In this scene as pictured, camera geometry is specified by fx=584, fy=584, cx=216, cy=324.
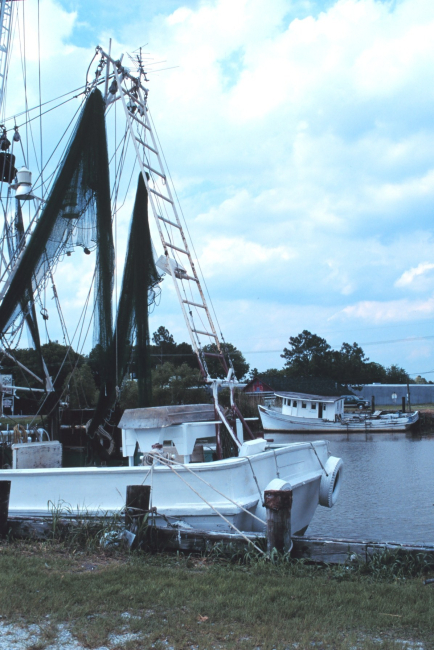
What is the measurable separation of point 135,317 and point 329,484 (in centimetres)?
533

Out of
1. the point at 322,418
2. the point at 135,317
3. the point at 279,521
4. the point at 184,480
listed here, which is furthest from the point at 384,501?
the point at 322,418

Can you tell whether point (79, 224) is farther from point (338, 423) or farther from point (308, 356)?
point (308, 356)

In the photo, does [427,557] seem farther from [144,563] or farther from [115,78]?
[115,78]

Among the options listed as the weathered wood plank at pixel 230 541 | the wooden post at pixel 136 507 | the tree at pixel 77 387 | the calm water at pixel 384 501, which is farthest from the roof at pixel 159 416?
the calm water at pixel 384 501

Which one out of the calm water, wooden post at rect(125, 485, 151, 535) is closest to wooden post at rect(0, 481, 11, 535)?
wooden post at rect(125, 485, 151, 535)

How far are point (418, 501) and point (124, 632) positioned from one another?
54.1 feet

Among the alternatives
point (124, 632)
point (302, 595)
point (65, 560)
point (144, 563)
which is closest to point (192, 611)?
point (124, 632)

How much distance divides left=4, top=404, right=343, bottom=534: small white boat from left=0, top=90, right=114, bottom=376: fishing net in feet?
8.35

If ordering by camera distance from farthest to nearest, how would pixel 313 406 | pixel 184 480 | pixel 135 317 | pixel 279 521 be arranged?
pixel 313 406 < pixel 135 317 < pixel 184 480 < pixel 279 521

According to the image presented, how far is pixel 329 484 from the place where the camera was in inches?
464

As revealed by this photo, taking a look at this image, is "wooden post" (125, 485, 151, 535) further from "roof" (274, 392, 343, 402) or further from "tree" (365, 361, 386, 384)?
"tree" (365, 361, 386, 384)

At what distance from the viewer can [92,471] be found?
9.73 metres

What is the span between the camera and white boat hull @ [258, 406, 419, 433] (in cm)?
5309

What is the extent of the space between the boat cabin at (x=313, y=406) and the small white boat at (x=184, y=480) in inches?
1785
